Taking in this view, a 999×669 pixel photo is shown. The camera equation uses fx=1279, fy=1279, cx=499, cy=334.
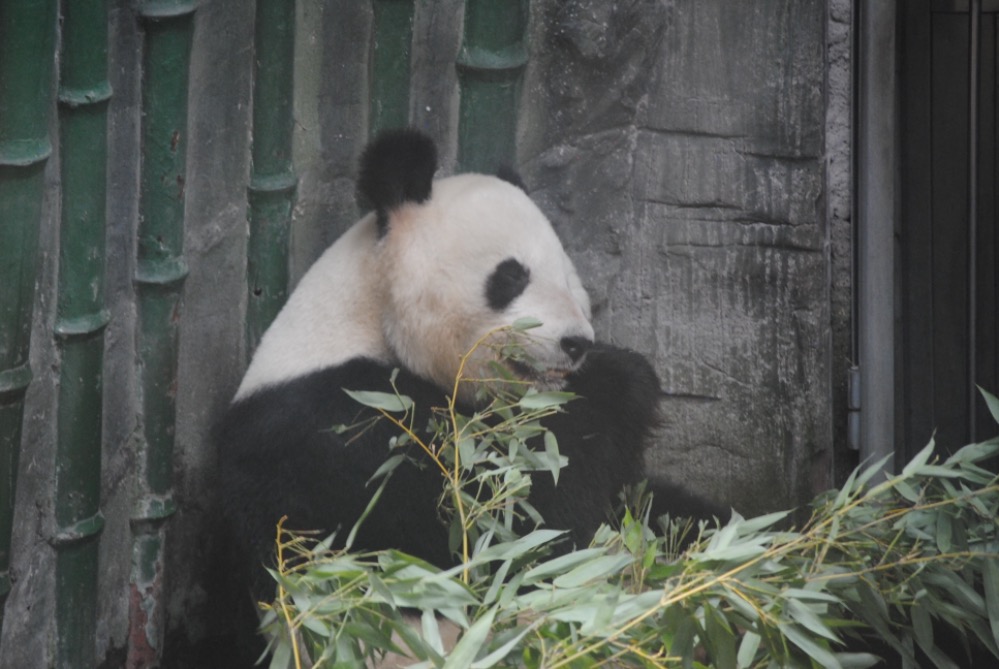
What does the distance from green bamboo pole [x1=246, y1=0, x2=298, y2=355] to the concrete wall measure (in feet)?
0.10

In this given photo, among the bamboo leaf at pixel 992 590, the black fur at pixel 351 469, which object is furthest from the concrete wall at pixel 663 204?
the bamboo leaf at pixel 992 590

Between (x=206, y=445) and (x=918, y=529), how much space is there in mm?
1532

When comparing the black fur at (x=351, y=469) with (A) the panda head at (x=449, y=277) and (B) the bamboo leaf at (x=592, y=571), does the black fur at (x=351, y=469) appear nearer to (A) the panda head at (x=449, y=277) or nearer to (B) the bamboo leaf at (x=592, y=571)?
(A) the panda head at (x=449, y=277)

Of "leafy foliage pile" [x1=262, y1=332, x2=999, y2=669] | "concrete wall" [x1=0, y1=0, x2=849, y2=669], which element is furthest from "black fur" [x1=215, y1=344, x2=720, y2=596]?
"concrete wall" [x1=0, y1=0, x2=849, y2=669]

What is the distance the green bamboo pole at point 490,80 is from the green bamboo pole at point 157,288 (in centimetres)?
63

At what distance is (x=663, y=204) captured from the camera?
3145 millimetres

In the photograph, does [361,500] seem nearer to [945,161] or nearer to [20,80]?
[20,80]

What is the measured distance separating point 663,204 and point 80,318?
1.40 meters

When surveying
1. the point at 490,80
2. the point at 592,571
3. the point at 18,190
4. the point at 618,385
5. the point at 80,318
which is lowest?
the point at 592,571

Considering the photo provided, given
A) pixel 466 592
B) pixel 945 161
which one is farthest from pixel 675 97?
pixel 466 592

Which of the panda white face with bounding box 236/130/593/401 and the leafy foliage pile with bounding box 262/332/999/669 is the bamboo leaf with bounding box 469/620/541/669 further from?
the panda white face with bounding box 236/130/593/401

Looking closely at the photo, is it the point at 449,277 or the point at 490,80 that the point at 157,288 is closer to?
the point at 449,277

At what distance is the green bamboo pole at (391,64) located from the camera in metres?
2.89

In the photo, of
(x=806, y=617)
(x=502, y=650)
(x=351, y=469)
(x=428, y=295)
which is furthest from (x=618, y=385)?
(x=502, y=650)
